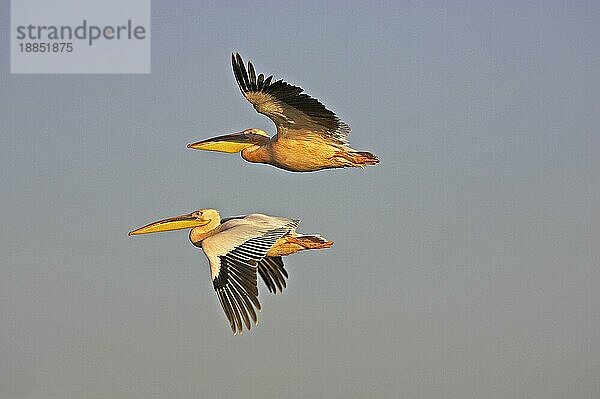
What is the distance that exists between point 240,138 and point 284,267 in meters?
1.34

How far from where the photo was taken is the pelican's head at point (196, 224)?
1562cm

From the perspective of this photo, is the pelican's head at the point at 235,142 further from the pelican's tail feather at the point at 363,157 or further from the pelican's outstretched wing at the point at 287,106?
the pelican's tail feather at the point at 363,157

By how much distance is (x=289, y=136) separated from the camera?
15.2 meters

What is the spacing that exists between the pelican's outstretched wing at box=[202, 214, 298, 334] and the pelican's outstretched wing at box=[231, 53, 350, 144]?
91 centimetres

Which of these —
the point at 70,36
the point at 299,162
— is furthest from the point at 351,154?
the point at 70,36

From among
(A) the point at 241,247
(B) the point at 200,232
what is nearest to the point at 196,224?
(B) the point at 200,232

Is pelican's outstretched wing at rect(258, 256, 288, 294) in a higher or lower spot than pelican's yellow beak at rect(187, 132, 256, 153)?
lower

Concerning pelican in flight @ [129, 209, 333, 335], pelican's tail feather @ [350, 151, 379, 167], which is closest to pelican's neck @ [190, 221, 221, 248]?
pelican in flight @ [129, 209, 333, 335]

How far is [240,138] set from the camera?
51.2ft

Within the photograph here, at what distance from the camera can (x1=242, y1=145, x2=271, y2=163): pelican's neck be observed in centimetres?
1548

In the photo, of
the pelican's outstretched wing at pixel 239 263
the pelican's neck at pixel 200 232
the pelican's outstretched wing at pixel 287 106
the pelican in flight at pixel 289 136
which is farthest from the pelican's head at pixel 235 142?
the pelican's outstretched wing at pixel 239 263

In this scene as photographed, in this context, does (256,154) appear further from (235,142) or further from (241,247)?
(241,247)

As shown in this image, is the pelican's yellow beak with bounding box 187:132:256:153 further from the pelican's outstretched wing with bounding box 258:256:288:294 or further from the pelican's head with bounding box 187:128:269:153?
the pelican's outstretched wing with bounding box 258:256:288:294

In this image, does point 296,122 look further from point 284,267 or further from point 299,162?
point 284,267
